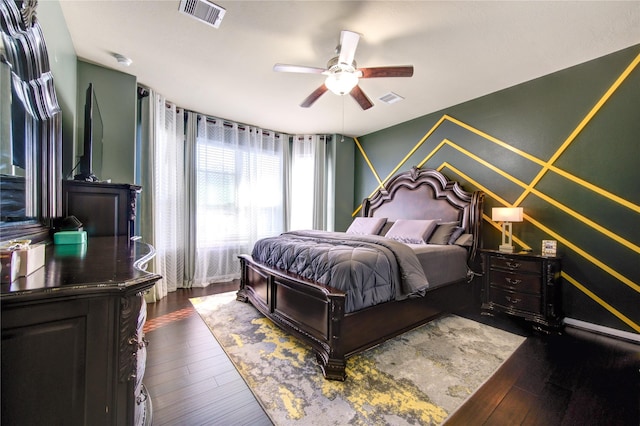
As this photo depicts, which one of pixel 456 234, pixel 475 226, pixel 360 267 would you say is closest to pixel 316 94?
pixel 360 267

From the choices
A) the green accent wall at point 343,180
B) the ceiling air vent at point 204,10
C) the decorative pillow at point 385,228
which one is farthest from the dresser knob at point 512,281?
the ceiling air vent at point 204,10

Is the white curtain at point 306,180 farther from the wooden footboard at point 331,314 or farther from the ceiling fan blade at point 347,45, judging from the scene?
the ceiling fan blade at point 347,45

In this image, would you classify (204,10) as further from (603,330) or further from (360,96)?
(603,330)

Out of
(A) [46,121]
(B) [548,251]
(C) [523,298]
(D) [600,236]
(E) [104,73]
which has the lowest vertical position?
(C) [523,298]

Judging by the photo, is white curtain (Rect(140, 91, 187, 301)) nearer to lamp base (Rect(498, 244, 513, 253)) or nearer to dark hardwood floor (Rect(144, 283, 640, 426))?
dark hardwood floor (Rect(144, 283, 640, 426))

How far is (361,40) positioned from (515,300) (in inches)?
126

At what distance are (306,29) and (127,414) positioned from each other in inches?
109

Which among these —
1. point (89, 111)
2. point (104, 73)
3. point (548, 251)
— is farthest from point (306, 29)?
point (548, 251)

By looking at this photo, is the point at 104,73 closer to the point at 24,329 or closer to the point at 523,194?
the point at 24,329

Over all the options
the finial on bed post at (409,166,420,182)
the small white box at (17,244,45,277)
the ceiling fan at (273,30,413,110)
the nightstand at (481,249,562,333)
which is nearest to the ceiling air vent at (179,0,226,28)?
the ceiling fan at (273,30,413,110)

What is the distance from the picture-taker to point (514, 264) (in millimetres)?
2949

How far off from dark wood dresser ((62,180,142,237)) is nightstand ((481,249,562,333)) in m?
3.92

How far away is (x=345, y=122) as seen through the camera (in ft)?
15.6

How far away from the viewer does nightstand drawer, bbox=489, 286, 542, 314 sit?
2.77 metres
